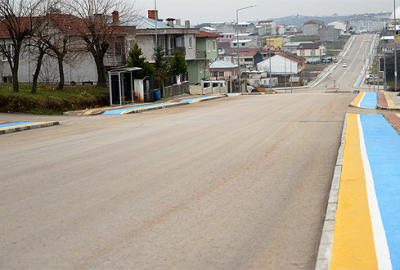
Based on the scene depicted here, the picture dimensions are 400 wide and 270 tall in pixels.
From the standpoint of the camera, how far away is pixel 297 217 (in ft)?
21.3

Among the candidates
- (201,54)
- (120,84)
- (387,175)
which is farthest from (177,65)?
(387,175)

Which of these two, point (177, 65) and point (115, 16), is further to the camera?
point (177, 65)

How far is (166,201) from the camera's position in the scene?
724 cm

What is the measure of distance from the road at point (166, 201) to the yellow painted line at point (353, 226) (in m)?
0.29

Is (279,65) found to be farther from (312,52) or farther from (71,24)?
(71,24)

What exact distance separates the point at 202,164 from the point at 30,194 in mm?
3671

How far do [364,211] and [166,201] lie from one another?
9.43 ft

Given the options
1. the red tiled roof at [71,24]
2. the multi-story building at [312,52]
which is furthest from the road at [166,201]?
the multi-story building at [312,52]

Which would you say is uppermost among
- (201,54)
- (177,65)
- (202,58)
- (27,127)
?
(201,54)

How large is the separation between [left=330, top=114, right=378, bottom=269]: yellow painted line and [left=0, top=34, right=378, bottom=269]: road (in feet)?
0.94

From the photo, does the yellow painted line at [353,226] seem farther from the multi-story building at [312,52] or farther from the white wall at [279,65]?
the multi-story building at [312,52]

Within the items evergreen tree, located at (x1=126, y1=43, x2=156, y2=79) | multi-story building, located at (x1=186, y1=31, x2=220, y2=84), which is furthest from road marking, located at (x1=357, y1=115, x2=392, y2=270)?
multi-story building, located at (x1=186, y1=31, x2=220, y2=84)

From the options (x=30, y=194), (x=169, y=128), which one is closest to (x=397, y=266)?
(x=30, y=194)

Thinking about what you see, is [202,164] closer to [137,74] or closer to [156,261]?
[156,261]
